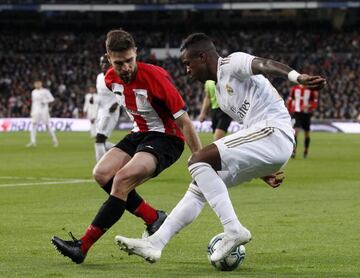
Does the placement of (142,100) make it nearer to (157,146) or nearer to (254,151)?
(157,146)

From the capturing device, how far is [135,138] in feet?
33.9

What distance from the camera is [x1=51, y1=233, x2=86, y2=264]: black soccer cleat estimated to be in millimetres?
9195

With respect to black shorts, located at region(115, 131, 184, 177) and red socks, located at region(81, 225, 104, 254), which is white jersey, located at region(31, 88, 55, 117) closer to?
black shorts, located at region(115, 131, 184, 177)

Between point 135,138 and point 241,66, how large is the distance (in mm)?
2132

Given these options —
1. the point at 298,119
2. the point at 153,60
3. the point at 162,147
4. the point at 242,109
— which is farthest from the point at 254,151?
the point at 153,60

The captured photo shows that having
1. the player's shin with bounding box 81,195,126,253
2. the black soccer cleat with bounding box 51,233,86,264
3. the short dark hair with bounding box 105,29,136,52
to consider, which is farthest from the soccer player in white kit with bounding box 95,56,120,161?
the black soccer cleat with bounding box 51,233,86,264

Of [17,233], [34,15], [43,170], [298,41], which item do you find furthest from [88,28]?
[17,233]

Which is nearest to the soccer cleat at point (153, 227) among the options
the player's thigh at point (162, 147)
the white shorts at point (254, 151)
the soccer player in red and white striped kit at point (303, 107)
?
the player's thigh at point (162, 147)

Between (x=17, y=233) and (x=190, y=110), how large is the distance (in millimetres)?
48367

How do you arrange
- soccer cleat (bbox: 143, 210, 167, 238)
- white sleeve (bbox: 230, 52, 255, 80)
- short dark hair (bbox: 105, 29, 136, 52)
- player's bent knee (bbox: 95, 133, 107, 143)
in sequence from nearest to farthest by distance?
white sleeve (bbox: 230, 52, 255, 80) → short dark hair (bbox: 105, 29, 136, 52) → soccer cleat (bbox: 143, 210, 167, 238) → player's bent knee (bbox: 95, 133, 107, 143)

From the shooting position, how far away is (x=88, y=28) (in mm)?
75938

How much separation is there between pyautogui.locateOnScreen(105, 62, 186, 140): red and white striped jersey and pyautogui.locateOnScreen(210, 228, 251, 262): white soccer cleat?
1.62 metres

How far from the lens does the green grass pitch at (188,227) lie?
355 inches

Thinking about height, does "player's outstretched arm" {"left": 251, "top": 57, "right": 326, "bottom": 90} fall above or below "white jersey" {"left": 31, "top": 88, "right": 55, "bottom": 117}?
above
